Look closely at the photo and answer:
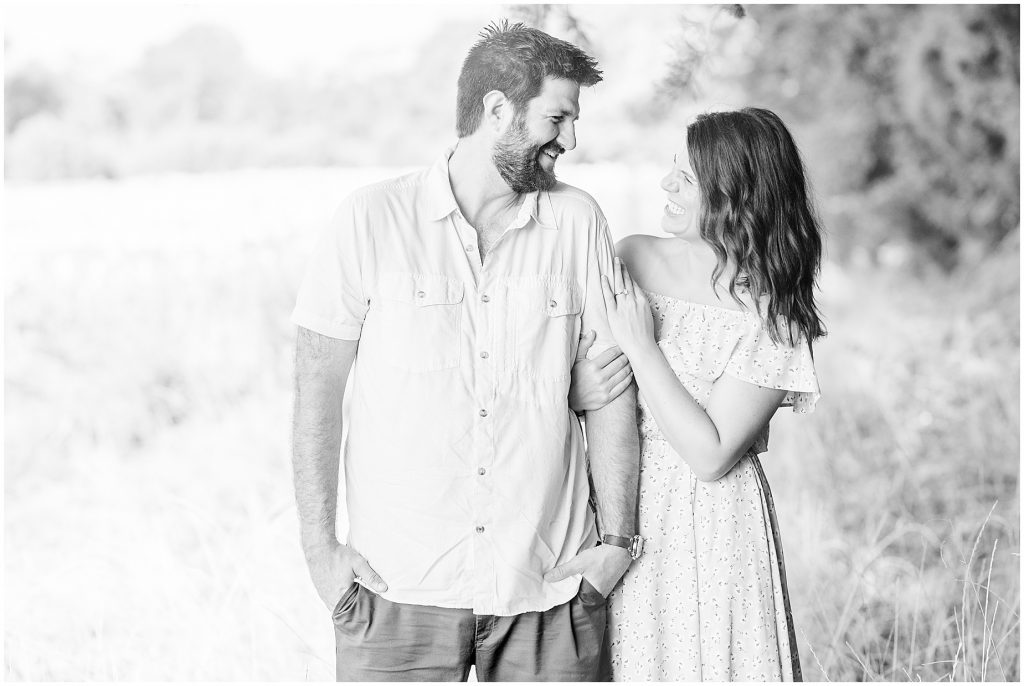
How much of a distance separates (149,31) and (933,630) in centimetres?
955

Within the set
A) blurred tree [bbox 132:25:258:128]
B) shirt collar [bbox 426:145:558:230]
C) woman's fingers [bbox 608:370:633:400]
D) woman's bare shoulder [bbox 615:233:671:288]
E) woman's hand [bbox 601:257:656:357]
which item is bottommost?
woman's fingers [bbox 608:370:633:400]

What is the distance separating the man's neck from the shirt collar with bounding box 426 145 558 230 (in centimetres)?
2

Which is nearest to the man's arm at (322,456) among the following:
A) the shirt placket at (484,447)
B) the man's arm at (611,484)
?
the shirt placket at (484,447)

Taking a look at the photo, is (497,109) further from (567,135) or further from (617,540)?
(617,540)

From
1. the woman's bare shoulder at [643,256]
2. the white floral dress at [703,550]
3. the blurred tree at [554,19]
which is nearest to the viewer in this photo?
the white floral dress at [703,550]

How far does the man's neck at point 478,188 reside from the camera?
2.14m

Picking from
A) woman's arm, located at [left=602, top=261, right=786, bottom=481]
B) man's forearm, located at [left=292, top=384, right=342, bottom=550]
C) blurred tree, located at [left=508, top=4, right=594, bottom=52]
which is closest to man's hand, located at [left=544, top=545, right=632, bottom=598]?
woman's arm, located at [left=602, top=261, right=786, bottom=481]

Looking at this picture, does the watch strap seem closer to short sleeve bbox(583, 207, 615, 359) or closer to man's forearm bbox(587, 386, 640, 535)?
man's forearm bbox(587, 386, 640, 535)

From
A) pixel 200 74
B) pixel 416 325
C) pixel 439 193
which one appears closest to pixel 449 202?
pixel 439 193

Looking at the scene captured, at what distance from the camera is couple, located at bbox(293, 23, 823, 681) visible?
2037 mm

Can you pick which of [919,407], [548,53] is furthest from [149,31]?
[548,53]

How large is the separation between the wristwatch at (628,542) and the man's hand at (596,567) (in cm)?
1

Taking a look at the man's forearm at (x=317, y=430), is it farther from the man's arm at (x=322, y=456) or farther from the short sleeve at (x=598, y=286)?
the short sleeve at (x=598, y=286)

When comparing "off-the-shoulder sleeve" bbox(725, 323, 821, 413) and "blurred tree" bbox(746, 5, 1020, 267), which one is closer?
"off-the-shoulder sleeve" bbox(725, 323, 821, 413)
